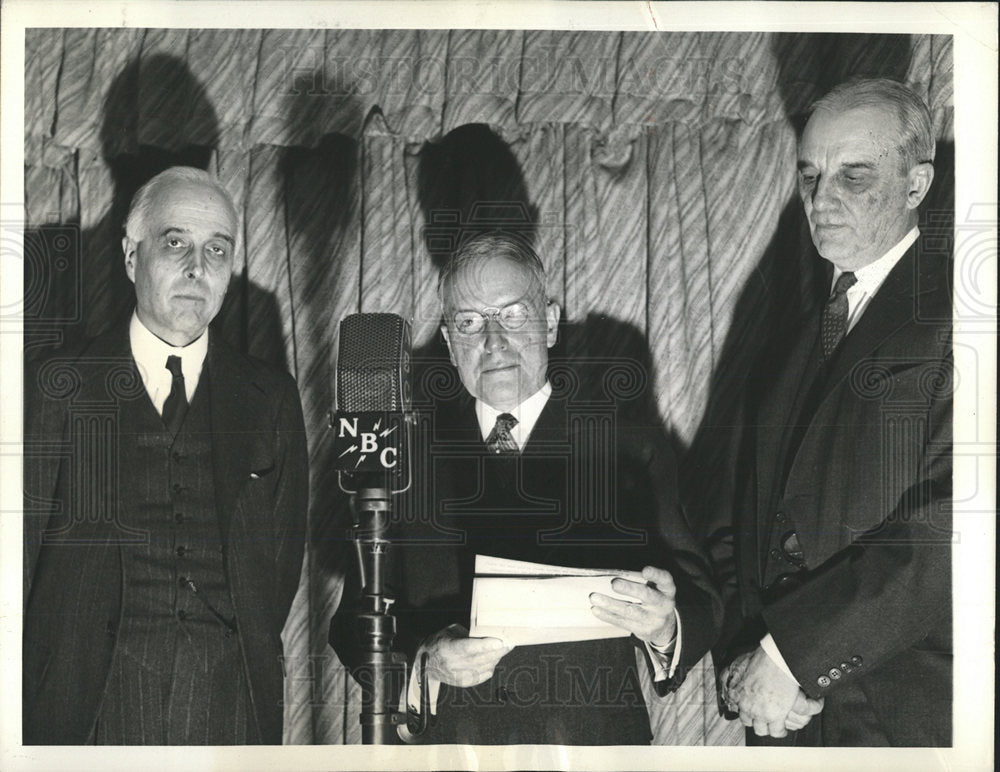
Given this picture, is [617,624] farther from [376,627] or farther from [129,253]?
[129,253]

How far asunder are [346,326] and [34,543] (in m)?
1.09

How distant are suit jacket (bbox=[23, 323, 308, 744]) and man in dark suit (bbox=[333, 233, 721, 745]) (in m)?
0.26

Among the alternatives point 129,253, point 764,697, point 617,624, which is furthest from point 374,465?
point 764,697

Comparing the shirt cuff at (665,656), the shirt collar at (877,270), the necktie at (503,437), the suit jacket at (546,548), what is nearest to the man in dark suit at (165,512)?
the suit jacket at (546,548)

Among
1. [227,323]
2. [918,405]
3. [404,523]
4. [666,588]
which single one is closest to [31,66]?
[227,323]

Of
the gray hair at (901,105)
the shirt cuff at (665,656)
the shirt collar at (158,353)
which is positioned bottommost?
the shirt cuff at (665,656)

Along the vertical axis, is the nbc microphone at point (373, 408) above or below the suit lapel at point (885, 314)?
below

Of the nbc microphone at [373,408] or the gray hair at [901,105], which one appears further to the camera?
the gray hair at [901,105]

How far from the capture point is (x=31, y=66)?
3299 millimetres

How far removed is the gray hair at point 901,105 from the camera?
128 inches

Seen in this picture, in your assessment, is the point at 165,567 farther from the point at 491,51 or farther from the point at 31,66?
the point at 491,51

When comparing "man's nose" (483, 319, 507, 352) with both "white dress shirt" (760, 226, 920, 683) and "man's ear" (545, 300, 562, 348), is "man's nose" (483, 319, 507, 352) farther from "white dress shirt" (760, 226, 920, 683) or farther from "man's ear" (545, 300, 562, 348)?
"white dress shirt" (760, 226, 920, 683)

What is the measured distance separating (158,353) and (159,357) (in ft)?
0.04

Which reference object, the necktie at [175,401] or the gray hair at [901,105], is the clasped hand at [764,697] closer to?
the gray hair at [901,105]
